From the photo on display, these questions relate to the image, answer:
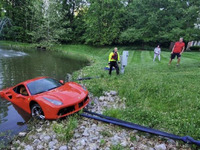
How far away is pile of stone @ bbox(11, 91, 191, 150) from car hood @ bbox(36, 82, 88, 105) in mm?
723

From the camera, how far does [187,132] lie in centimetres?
374

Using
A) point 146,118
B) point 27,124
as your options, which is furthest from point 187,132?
point 27,124

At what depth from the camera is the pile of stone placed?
360 centimetres

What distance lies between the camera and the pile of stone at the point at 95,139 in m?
3.60

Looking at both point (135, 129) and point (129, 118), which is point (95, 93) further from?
point (135, 129)

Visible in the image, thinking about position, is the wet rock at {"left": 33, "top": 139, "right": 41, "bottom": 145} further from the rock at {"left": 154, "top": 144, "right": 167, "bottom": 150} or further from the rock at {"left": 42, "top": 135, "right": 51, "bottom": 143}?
the rock at {"left": 154, "top": 144, "right": 167, "bottom": 150}

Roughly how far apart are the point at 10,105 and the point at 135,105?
5.31m

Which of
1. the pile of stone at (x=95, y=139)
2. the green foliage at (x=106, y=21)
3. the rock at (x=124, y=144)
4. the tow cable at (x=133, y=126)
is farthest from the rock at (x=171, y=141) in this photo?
the green foliage at (x=106, y=21)

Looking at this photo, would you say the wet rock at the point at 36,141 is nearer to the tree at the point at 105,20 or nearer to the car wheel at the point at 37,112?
the car wheel at the point at 37,112

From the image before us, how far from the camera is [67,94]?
205 inches

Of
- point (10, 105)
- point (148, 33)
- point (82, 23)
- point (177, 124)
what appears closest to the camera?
point (177, 124)

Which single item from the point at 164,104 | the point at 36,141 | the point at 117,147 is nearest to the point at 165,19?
the point at 164,104

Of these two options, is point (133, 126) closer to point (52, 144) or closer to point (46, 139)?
point (52, 144)

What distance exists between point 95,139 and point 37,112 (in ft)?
8.16
